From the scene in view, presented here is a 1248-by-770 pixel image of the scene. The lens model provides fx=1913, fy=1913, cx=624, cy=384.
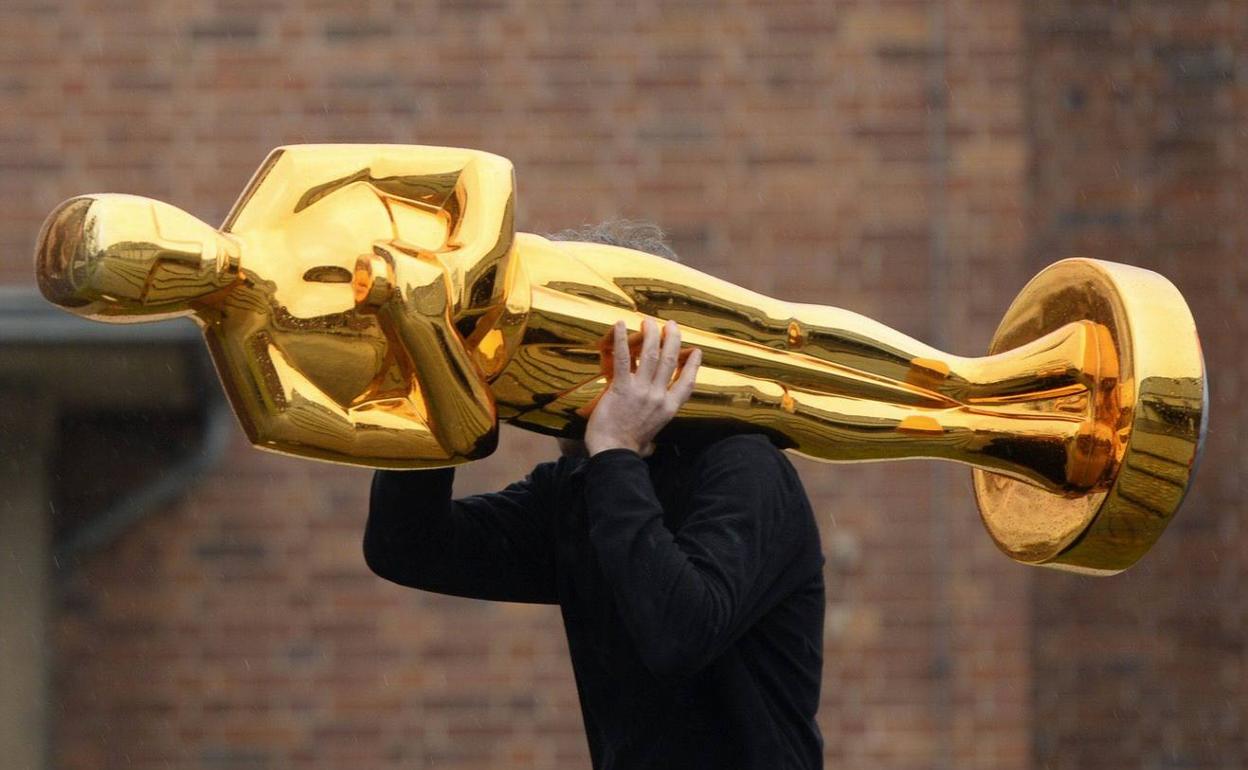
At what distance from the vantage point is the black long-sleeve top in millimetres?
2287

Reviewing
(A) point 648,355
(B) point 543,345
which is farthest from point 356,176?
(A) point 648,355

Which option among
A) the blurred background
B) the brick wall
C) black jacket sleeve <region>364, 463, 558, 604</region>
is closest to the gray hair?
black jacket sleeve <region>364, 463, 558, 604</region>

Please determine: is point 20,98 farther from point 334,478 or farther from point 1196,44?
point 1196,44

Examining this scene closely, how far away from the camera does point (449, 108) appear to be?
4934 millimetres

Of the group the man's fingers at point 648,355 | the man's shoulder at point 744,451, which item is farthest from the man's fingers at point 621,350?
the man's shoulder at point 744,451

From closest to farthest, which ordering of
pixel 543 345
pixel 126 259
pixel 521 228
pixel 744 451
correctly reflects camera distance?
1. pixel 126 259
2. pixel 543 345
3. pixel 744 451
4. pixel 521 228

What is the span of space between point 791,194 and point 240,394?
2965 mm

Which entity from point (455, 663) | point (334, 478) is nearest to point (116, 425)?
point (334, 478)

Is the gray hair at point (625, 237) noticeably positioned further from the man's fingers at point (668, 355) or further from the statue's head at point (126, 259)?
the statue's head at point (126, 259)

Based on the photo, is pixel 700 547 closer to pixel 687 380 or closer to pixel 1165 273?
pixel 687 380

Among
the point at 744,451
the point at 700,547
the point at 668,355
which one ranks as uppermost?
the point at 668,355

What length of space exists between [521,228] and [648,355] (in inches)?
101

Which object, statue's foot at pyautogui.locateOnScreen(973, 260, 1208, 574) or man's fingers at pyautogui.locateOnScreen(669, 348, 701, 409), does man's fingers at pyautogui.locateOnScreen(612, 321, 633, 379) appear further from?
statue's foot at pyautogui.locateOnScreen(973, 260, 1208, 574)

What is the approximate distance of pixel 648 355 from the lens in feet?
7.70
